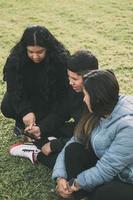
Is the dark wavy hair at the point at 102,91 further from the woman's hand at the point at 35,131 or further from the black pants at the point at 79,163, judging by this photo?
the woman's hand at the point at 35,131

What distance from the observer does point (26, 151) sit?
4.46 m

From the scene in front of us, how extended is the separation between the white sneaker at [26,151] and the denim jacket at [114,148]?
0.99m

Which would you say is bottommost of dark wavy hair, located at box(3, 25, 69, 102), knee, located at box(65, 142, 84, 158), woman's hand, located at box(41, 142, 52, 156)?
woman's hand, located at box(41, 142, 52, 156)

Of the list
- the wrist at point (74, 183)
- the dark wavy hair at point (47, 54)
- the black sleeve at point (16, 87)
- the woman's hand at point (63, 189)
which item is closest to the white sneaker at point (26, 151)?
the black sleeve at point (16, 87)

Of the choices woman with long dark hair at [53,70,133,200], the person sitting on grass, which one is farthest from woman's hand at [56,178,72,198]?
the person sitting on grass

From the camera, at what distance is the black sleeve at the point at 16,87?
4.53 meters

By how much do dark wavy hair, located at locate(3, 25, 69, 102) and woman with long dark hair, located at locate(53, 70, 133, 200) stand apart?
0.97m

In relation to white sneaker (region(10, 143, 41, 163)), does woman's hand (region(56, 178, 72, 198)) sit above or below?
above

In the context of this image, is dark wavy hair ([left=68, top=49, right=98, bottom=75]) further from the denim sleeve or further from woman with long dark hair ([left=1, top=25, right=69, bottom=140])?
the denim sleeve

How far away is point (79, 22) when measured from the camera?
960 centimetres

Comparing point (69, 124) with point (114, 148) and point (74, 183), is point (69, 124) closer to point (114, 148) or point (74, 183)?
point (74, 183)

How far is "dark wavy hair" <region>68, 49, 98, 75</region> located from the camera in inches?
157

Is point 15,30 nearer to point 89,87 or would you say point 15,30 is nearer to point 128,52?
point 128,52

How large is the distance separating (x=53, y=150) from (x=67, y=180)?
615 mm
